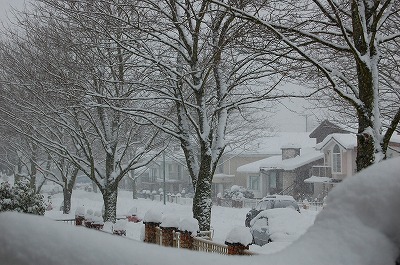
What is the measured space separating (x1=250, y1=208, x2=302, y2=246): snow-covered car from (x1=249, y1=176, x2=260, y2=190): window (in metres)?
26.4

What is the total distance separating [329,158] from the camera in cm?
3472

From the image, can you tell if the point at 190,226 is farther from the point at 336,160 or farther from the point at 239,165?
the point at 239,165

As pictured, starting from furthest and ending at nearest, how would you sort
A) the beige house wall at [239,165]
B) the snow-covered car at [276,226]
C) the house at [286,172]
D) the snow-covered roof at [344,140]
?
the beige house wall at [239,165], the house at [286,172], the snow-covered roof at [344,140], the snow-covered car at [276,226]

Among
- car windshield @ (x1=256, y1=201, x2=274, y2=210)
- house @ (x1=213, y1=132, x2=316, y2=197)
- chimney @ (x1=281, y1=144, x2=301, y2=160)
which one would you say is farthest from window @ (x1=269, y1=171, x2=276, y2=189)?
car windshield @ (x1=256, y1=201, x2=274, y2=210)

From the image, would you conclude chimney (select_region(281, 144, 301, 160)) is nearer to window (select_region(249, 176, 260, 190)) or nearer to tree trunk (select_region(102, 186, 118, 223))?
window (select_region(249, 176, 260, 190))

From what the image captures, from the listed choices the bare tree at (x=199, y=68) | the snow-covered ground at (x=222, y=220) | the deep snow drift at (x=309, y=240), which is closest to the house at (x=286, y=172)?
the snow-covered ground at (x=222, y=220)

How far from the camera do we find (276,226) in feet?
50.6

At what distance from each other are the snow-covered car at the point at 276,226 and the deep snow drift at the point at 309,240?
13013mm

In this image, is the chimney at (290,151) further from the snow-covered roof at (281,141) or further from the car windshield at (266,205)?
the car windshield at (266,205)

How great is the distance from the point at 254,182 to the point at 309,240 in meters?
42.6

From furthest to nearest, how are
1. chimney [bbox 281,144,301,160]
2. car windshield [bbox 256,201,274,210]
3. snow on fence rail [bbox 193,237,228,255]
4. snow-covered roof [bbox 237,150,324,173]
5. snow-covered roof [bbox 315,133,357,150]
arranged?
chimney [bbox 281,144,301,160]
snow-covered roof [bbox 237,150,324,173]
snow-covered roof [bbox 315,133,357,150]
car windshield [bbox 256,201,274,210]
snow on fence rail [bbox 193,237,228,255]

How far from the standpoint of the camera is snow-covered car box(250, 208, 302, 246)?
14656 millimetres

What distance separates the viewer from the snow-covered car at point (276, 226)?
577 inches

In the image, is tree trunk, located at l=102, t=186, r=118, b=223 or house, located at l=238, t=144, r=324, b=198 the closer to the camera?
tree trunk, located at l=102, t=186, r=118, b=223
